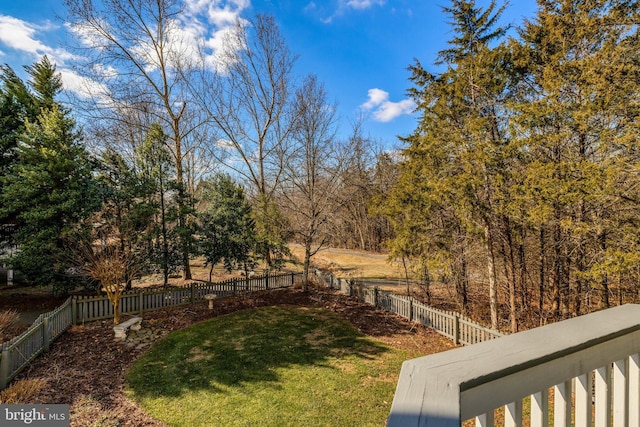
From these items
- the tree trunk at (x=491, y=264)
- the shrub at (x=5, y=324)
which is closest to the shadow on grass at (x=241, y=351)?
the shrub at (x=5, y=324)

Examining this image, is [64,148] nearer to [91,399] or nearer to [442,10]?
[91,399]

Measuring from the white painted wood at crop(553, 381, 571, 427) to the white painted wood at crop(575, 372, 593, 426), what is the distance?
6 cm

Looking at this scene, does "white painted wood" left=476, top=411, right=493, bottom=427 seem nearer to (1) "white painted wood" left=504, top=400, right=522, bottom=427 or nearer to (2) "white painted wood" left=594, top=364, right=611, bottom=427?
(1) "white painted wood" left=504, top=400, right=522, bottom=427

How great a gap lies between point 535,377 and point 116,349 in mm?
9040

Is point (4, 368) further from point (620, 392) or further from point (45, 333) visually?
point (620, 392)

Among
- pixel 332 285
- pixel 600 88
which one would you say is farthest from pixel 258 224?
pixel 600 88

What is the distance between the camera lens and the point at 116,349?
7.30 m

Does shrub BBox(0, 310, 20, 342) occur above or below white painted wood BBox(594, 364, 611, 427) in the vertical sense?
below

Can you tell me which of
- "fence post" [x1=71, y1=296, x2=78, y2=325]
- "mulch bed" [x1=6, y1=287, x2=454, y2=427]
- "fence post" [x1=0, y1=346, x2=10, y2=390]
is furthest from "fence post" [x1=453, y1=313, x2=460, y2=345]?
"fence post" [x1=71, y1=296, x2=78, y2=325]

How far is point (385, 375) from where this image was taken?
20.8 feet

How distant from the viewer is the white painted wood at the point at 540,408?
0.93 m

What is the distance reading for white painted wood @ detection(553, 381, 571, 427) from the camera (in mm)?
996

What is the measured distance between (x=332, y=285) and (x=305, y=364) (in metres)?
8.25

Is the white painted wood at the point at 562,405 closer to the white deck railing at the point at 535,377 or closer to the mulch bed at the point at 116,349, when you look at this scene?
the white deck railing at the point at 535,377
